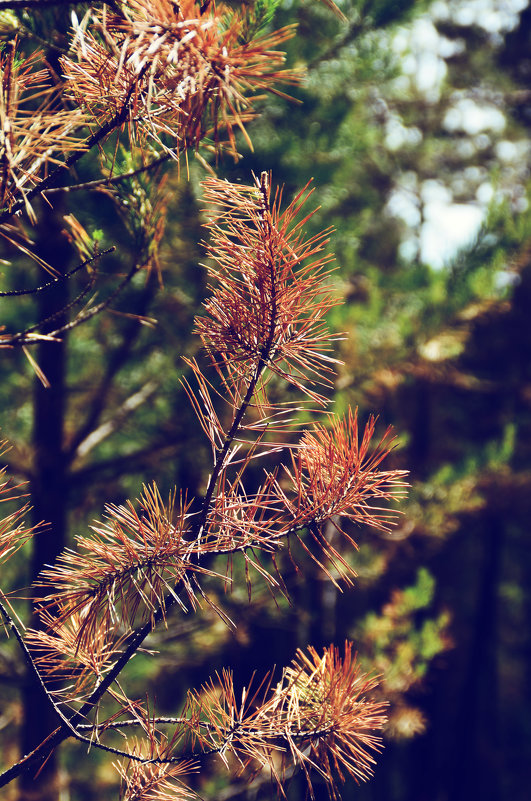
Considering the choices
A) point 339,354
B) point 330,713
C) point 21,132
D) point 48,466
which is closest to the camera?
point 21,132

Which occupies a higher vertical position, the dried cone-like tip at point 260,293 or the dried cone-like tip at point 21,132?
the dried cone-like tip at point 21,132

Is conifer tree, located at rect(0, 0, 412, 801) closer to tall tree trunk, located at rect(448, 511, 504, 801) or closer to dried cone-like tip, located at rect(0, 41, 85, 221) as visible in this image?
dried cone-like tip, located at rect(0, 41, 85, 221)

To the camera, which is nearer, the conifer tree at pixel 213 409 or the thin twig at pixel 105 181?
the conifer tree at pixel 213 409

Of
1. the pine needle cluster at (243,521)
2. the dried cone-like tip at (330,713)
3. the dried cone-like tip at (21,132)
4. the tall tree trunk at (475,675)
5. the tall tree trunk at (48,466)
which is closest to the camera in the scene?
the dried cone-like tip at (21,132)

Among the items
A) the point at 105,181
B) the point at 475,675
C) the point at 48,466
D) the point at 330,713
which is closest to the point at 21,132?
the point at 105,181

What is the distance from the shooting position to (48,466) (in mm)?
2826

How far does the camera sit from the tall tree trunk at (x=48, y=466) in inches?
99.6

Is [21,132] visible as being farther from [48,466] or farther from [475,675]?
[475,675]

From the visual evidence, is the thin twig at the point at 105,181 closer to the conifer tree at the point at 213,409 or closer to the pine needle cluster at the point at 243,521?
the conifer tree at the point at 213,409

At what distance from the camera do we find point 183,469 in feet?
10.6

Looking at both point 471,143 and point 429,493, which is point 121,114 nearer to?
point 429,493

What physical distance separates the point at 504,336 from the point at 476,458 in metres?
3.62

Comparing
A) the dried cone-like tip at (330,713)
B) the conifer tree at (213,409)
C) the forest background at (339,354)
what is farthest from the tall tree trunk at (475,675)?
the conifer tree at (213,409)

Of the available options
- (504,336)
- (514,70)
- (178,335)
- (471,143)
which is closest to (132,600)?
(178,335)
